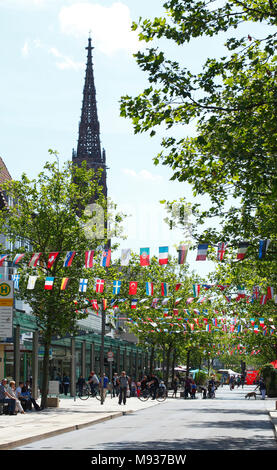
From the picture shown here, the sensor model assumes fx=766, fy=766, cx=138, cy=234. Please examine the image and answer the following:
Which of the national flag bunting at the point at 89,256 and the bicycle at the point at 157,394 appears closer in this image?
the national flag bunting at the point at 89,256

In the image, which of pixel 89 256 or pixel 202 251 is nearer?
pixel 202 251

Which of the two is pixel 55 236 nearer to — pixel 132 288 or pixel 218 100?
pixel 132 288

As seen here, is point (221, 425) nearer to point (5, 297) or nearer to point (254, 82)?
point (5, 297)

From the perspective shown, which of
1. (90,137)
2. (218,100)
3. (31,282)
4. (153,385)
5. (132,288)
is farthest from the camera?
(90,137)

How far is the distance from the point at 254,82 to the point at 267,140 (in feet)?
5.50

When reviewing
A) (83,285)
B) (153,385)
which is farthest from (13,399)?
(153,385)

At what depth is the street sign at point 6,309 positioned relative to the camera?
1973cm

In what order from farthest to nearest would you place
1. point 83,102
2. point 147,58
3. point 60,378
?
point 83,102 < point 60,378 < point 147,58

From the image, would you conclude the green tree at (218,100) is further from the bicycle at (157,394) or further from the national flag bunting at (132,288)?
the bicycle at (157,394)

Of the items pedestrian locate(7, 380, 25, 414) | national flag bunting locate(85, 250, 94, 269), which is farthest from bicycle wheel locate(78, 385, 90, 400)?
national flag bunting locate(85, 250, 94, 269)

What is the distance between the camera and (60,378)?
52.3m

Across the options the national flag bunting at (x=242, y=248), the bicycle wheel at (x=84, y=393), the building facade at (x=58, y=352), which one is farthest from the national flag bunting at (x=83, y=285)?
the bicycle wheel at (x=84, y=393)

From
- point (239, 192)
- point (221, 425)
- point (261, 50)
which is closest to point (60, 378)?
point (221, 425)

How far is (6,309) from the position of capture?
19984 mm
